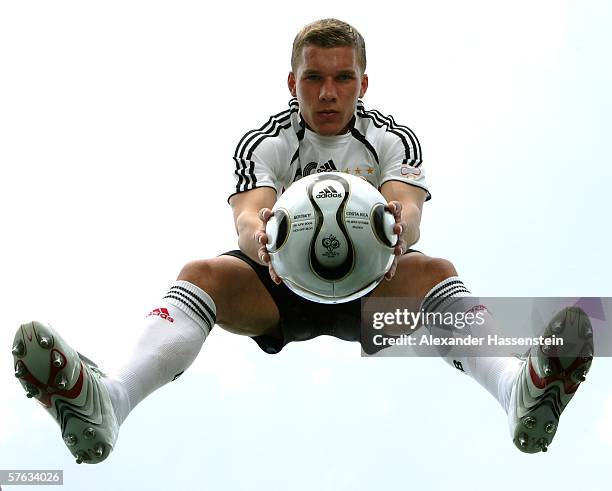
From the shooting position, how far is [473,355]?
7.61 m

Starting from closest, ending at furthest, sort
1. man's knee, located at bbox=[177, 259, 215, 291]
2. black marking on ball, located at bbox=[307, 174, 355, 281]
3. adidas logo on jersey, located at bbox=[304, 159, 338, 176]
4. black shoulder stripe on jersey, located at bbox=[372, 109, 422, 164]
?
1. black marking on ball, located at bbox=[307, 174, 355, 281]
2. man's knee, located at bbox=[177, 259, 215, 291]
3. adidas logo on jersey, located at bbox=[304, 159, 338, 176]
4. black shoulder stripe on jersey, located at bbox=[372, 109, 422, 164]

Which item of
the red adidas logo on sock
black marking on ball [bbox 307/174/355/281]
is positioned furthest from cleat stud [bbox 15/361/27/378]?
black marking on ball [bbox 307/174/355/281]

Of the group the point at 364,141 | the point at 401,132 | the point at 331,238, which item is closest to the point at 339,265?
the point at 331,238

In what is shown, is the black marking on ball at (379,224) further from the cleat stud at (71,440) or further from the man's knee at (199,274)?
the cleat stud at (71,440)

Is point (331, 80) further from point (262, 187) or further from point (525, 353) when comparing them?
point (525, 353)

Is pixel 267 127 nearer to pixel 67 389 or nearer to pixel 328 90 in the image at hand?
pixel 328 90

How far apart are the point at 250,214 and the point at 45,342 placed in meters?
2.76

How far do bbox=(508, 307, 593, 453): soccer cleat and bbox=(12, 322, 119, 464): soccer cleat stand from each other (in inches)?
118

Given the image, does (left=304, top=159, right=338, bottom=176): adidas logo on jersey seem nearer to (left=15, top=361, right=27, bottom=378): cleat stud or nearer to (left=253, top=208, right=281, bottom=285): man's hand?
(left=253, top=208, right=281, bottom=285): man's hand

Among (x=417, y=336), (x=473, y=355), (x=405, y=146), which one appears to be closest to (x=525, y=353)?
(x=473, y=355)

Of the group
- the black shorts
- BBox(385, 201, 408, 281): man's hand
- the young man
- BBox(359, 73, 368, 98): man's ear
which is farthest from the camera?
BBox(359, 73, 368, 98): man's ear

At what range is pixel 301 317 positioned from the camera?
8.32m

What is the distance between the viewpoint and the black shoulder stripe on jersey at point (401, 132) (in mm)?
8907

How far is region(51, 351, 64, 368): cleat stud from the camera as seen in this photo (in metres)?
5.95
